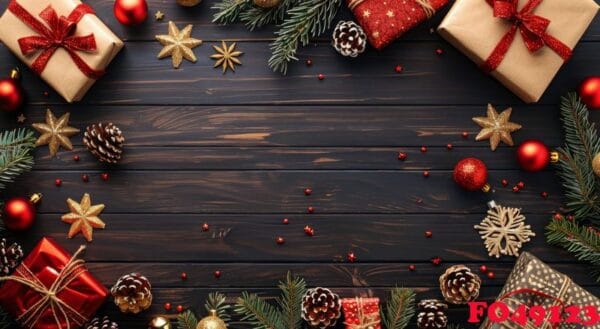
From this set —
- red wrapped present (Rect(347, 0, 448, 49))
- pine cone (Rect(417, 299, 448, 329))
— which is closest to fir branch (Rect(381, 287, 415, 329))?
pine cone (Rect(417, 299, 448, 329))

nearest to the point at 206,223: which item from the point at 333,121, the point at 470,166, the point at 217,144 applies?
the point at 217,144

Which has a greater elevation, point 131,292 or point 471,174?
point 471,174

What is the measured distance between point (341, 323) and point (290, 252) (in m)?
0.26

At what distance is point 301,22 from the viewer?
170 cm

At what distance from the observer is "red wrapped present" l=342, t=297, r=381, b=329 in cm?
165

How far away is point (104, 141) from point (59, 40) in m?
0.32

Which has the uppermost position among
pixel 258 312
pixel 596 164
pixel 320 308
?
pixel 596 164

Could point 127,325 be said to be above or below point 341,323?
below

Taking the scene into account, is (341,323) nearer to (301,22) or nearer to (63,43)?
(301,22)

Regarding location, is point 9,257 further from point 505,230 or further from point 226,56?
point 505,230

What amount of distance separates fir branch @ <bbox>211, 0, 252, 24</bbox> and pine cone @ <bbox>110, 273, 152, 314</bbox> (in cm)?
81

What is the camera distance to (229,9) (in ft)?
5.66

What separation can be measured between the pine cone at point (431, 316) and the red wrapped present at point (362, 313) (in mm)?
127

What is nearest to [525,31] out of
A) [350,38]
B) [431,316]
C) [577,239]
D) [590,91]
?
[590,91]
